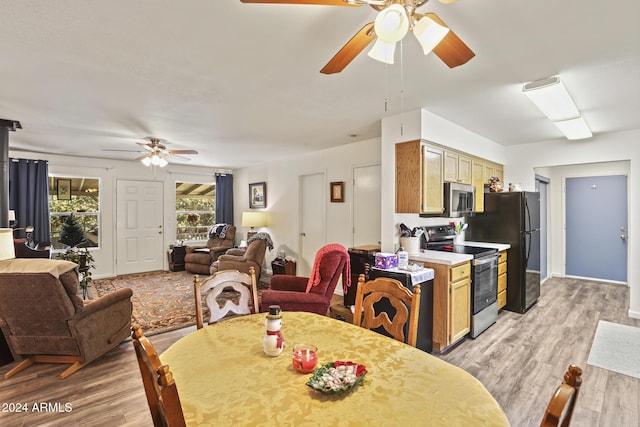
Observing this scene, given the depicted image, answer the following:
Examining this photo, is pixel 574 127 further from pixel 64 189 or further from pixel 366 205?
pixel 64 189

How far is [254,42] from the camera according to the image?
1.97 m

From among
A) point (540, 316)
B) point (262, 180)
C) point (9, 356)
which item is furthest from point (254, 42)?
point (262, 180)

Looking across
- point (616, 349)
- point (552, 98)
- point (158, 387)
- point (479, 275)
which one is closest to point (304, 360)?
point (158, 387)

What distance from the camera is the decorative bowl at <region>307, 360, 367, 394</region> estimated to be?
1.10 m

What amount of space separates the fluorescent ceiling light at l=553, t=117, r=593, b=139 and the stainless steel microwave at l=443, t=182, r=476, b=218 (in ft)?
3.69

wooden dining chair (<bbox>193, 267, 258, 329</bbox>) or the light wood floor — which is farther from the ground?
wooden dining chair (<bbox>193, 267, 258, 329</bbox>)

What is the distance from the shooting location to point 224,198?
25.4 feet

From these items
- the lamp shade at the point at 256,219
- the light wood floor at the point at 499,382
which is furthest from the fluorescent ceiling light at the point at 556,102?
the lamp shade at the point at 256,219

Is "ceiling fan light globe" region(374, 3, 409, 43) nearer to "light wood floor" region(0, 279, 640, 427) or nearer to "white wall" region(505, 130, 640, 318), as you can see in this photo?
"light wood floor" region(0, 279, 640, 427)

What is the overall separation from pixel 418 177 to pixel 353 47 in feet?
6.51

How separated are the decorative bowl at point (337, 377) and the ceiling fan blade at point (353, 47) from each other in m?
1.41

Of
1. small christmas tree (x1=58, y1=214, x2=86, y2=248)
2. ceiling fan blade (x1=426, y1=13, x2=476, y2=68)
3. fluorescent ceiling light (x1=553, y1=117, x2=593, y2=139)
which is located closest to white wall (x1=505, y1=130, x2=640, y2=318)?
fluorescent ceiling light (x1=553, y1=117, x2=593, y2=139)

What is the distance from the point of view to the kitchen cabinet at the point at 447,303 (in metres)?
2.95

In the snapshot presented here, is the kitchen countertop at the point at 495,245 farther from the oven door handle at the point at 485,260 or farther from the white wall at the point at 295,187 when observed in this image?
the white wall at the point at 295,187
